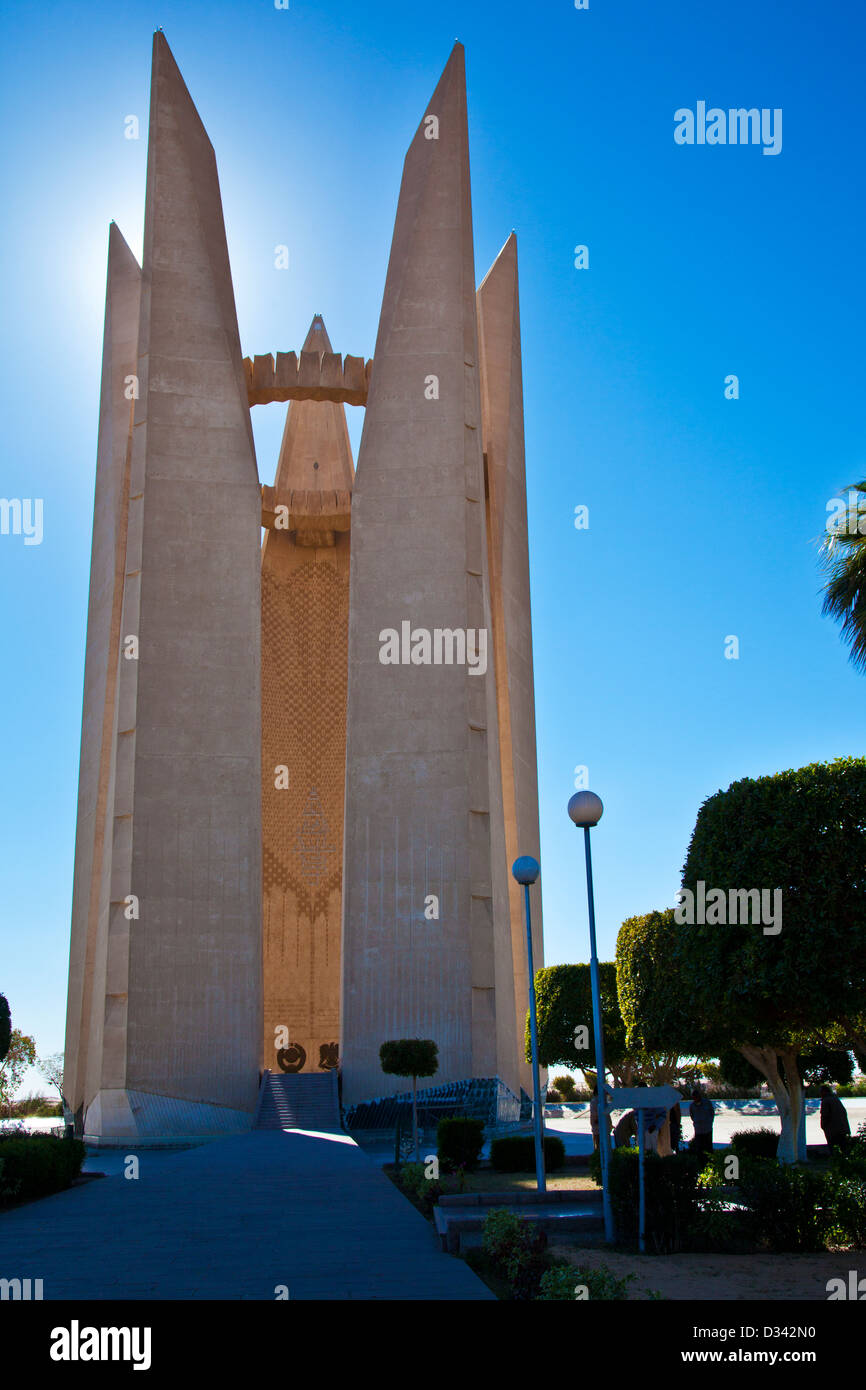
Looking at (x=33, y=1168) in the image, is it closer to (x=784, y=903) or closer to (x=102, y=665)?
(x=784, y=903)

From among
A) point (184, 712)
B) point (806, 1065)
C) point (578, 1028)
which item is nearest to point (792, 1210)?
point (578, 1028)

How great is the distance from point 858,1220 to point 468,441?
Answer: 19.9 metres

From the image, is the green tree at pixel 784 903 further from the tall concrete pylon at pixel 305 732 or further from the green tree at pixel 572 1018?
the tall concrete pylon at pixel 305 732

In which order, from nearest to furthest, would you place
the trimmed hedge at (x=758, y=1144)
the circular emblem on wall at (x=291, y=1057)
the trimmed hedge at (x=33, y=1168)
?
the trimmed hedge at (x=33, y=1168), the trimmed hedge at (x=758, y=1144), the circular emblem on wall at (x=291, y=1057)

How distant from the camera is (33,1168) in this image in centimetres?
1030

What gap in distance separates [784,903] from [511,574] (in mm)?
21371

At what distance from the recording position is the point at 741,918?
27.3ft

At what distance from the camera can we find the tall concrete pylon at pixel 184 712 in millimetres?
21312

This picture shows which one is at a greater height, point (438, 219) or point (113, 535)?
point (438, 219)

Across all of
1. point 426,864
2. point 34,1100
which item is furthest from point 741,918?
point 34,1100

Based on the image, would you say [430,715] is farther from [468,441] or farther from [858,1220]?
[858,1220]

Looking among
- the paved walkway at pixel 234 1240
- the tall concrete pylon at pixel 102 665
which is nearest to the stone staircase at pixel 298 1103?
the tall concrete pylon at pixel 102 665

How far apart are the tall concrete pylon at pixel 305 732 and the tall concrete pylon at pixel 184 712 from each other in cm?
524

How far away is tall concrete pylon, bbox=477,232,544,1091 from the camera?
27266 mm
